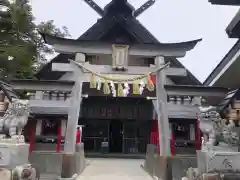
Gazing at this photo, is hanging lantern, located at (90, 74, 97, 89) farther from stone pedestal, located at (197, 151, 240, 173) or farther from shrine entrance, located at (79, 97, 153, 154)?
shrine entrance, located at (79, 97, 153, 154)

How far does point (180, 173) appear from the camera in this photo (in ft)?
24.6

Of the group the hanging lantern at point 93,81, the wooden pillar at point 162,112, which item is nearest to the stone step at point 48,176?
the hanging lantern at point 93,81

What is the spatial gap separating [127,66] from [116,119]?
724 centimetres

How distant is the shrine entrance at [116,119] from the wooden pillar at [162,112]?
6493mm

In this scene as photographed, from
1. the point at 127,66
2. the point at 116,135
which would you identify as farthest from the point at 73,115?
the point at 116,135

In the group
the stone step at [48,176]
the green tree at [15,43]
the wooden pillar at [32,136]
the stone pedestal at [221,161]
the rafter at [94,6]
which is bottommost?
the stone step at [48,176]

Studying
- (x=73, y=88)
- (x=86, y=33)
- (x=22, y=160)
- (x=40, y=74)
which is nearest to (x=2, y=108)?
(x=73, y=88)

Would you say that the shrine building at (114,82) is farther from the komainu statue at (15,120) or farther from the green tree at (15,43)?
the green tree at (15,43)

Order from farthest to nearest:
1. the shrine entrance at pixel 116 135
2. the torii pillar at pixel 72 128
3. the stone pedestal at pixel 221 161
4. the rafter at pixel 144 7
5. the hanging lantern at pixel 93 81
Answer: the rafter at pixel 144 7 < the shrine entrance at pixel 116 135 < the hanging lantern at pixel 93 81 < the torii pillar at pixel 72 128 < the stone pedestal at pixel 221 161

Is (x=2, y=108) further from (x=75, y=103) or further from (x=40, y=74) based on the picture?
(x=40, y=74)

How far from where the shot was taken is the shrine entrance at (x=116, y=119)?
48.3 ft

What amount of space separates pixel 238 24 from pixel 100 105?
11375 millimetres

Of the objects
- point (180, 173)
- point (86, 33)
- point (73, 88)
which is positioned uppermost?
point (86, 33)

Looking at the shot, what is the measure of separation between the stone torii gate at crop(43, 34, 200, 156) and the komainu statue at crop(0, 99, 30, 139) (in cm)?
159
